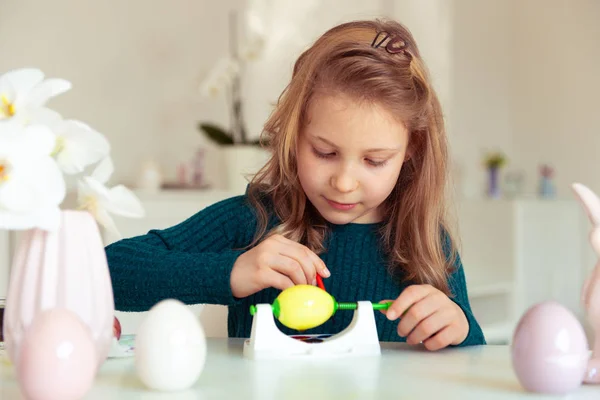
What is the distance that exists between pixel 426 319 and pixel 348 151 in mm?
286

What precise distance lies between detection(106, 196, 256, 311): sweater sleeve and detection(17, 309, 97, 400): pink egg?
1.40 feet

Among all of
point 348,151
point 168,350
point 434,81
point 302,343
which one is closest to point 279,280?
point 302,343

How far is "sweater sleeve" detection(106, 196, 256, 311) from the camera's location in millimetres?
1104

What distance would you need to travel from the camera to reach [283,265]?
103 centimetres

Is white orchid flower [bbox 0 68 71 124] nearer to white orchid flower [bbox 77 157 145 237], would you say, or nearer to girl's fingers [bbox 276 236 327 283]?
white orchid flower [bbox 77 157 145 237]

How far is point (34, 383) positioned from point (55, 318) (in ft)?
0.18

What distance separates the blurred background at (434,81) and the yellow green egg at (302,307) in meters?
1.59

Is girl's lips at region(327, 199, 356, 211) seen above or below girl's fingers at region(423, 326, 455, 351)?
above

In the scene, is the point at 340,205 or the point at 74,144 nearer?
the point at 74,144

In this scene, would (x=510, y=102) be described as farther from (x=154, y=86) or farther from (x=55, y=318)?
(x=55, y=318)

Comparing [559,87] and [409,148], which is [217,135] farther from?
[559,87]

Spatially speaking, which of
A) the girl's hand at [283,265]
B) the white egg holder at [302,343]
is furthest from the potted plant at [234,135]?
the white egg holder at [302,343]

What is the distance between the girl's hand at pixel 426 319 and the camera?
3.25 feet

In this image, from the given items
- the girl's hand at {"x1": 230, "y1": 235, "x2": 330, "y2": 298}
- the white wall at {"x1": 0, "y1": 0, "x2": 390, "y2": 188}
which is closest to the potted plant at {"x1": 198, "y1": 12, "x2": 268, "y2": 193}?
the white wall at {"x1": 0, "y1": 0, "x2": 390, "y2": 188}
